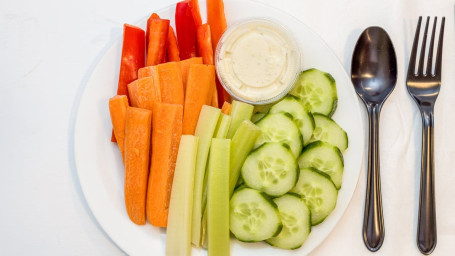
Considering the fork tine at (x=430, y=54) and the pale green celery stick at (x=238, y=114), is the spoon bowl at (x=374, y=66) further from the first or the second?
the pale green celery stick at (x=238, y=114)

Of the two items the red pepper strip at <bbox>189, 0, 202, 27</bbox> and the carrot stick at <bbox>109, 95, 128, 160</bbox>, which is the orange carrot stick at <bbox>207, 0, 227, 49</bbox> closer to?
the red pepper strip at <bbox>189, 0, 202, 27</bbox>

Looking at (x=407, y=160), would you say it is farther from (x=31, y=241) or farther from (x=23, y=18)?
(x=23, y=18)

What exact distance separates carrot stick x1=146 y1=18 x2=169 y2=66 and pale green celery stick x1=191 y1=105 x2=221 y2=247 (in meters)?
0.30

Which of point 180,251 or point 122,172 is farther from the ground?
point 122,172

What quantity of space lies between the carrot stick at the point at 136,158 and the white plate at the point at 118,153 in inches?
3.0

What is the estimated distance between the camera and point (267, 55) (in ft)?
5.36

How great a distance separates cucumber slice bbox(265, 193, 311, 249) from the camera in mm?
1446

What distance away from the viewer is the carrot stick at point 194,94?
5.04ft

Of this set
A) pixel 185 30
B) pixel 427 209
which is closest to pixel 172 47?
pixel 185 30

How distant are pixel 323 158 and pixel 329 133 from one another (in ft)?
0.34

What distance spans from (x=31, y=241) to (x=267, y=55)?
1.19 meters

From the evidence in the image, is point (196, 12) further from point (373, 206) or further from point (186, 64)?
point (373, 206)

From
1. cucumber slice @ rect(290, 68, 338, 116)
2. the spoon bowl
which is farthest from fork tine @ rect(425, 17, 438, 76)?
cucumber slice @ rect(290, 68, 338, 116)

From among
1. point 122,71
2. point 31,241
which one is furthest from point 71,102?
point 31,241
